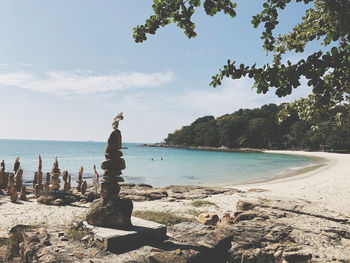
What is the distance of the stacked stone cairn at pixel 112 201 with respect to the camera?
600 centimetres

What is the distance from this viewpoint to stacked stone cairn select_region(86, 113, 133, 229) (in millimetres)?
5996

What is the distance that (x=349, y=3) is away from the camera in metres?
2.98

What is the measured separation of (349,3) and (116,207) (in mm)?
5738

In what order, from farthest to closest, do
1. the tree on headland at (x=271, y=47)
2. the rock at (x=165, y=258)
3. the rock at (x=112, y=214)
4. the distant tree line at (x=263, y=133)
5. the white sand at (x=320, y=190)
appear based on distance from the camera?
the distant tree line at (x=263, y=133), the white sand at (x=320, y=190), the rock at (x=112, y=214), the rock at (x=165, y=258), the tree on headland at (x=271, y=47)

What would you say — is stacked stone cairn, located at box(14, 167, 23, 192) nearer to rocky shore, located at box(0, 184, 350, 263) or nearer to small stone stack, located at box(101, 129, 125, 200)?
rocky shore, located at box(0, 184, 350, 263)

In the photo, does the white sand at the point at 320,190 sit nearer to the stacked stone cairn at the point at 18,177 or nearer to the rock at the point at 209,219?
the rock at the point at 209,219

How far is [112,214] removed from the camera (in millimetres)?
6000

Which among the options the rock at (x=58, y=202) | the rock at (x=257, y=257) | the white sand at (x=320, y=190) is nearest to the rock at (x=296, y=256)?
the rock at (x=257, y=257)

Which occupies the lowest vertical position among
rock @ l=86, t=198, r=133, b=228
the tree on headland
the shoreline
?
the shoreline

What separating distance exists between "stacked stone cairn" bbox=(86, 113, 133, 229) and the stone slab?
19cm

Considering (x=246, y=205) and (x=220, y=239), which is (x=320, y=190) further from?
(x=220, y=239)

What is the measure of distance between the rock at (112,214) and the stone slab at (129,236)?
15 centimetres

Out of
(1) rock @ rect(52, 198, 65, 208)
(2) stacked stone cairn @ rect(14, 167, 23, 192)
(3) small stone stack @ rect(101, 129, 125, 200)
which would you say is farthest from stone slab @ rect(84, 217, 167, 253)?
(2) stacked stone cairn @ rect(14, 167, 23, 192)

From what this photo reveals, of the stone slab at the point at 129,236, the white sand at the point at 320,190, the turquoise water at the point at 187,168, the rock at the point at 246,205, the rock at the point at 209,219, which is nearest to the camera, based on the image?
the stone slab at the point at 129,236
